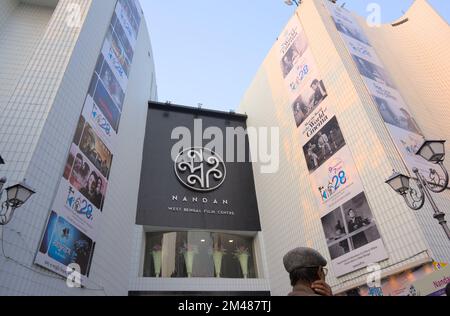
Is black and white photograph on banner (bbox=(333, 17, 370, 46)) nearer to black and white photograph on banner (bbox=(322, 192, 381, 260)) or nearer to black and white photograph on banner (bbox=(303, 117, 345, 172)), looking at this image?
black and white photograph on banner (bbox=(303, 117, 345, 172))

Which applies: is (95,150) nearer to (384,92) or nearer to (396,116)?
(396,116)

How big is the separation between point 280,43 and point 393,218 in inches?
460

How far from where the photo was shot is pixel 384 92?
11977mm

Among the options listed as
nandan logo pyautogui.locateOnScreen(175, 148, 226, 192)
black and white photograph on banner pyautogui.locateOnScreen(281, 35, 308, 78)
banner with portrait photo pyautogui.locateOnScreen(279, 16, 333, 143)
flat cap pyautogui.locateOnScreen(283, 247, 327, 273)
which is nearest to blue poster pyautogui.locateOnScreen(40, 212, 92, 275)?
flat cap pyautogui.locateOnScreen(283, 247, 327, 273)

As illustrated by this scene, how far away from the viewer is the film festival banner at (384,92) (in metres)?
10.2

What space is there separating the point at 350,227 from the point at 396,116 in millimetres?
4365

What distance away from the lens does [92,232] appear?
968 centimetres

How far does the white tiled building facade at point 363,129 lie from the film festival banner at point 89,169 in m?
7.58

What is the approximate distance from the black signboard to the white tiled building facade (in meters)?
1.20

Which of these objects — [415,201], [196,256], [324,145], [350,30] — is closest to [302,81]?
[350,30]

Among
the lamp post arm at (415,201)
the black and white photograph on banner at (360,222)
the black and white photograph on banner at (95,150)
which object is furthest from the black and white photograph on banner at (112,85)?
the lamp post arm at (415,201)
